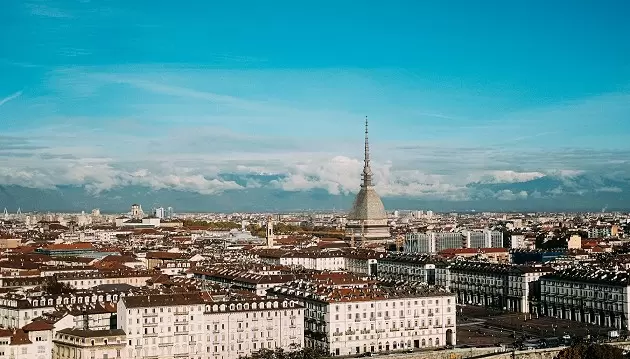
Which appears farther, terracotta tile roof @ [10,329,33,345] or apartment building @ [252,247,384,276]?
apartment building @ [252,247,384,276]

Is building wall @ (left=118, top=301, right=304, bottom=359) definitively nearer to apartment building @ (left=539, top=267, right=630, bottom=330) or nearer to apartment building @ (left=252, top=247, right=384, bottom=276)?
apartment building @ (left=539, top=267, right=630, bottom=330)

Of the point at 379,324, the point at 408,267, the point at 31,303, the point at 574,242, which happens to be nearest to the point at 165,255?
the point at 408,267

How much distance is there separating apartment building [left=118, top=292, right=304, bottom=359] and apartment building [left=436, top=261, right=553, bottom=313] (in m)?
27.0

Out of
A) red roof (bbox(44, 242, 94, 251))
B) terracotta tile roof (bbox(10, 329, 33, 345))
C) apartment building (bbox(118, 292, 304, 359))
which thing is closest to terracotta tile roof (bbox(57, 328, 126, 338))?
apartment building (bbox(118, 292, 304, 359))

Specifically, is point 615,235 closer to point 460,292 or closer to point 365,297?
point 460,292

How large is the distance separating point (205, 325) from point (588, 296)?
30.1 metres

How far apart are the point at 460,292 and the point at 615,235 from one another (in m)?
81.0

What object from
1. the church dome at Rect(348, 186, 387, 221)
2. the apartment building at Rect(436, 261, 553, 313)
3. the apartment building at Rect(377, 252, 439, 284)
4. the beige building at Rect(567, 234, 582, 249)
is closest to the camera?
the apartment building at Rect(436, 261, 553, 313)

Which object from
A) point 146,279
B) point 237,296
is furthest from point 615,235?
point 237,296

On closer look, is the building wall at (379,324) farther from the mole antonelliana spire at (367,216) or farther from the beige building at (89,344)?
the mole antonelliana spire at (367,216)

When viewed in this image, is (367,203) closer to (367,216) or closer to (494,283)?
(367,216)

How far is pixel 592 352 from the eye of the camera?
5066 centimetres

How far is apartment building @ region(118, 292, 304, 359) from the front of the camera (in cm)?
5069

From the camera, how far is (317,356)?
5306 centimetres
